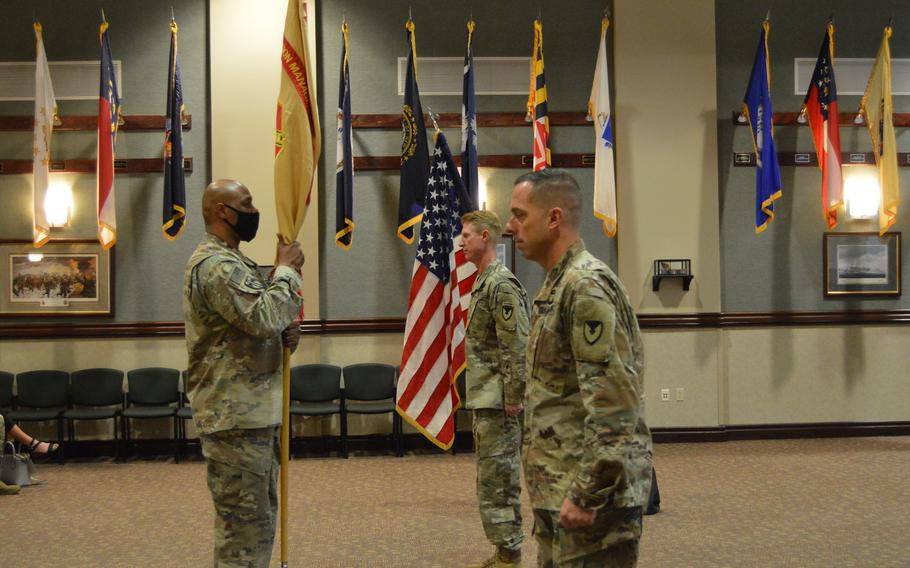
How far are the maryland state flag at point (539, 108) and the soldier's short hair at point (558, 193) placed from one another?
220 inches

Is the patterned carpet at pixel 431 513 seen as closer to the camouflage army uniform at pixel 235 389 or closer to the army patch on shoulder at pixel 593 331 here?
the camouflage army uniform at pixel 235 389

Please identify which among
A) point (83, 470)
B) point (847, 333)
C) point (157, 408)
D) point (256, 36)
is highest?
point (256, 36)

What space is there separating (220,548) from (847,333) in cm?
754

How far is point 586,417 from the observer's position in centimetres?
208

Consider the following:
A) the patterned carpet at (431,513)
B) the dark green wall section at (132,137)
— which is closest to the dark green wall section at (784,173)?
the patterned carpet at (431,513)

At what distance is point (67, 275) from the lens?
27.0 feet

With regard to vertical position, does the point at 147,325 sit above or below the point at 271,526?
above

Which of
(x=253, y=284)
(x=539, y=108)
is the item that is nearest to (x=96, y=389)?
(x=539, y=108)

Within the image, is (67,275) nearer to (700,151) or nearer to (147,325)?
(147,325)

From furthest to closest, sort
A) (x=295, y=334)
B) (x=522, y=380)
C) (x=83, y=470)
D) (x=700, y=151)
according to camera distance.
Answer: (x=700, y=151) → (x=83, y=470) → (x=522, y=380) → (x=295, y=334)

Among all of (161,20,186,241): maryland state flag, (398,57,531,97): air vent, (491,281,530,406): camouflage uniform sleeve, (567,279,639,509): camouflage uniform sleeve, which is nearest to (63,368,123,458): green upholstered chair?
(161,20,186,241): maryland state flag

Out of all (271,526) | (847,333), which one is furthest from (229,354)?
(847,333)

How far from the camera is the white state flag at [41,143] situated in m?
7.70

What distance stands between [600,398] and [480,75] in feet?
22.8
